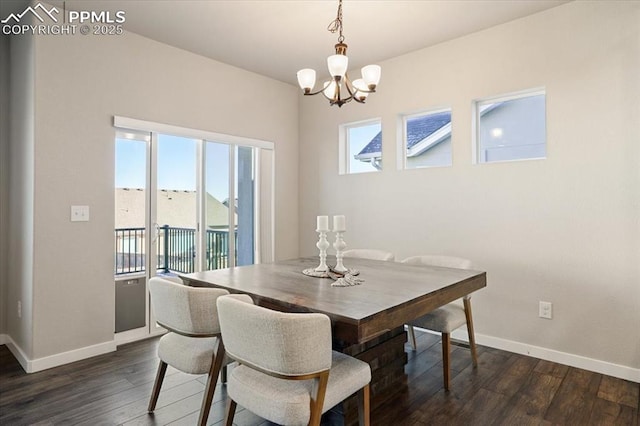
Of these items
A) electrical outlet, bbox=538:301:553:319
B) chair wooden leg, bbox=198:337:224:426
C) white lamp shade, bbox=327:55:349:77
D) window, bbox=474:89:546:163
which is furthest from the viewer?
window, bbox=474:89:546:163

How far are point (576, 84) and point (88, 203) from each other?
4010 mm

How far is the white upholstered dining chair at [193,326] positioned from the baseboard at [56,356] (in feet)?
4.91

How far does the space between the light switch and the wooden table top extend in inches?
52.2

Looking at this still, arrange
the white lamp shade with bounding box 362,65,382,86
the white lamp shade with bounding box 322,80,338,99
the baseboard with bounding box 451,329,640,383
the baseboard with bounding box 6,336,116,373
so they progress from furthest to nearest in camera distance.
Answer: the baseboard with bounding box 6,336,116,373, the baseboard with bounding box 451,329,640,383, the white lamp shade with bounding box 322,80,338,99, the white lamp shade with bounding box 362,65,382,86

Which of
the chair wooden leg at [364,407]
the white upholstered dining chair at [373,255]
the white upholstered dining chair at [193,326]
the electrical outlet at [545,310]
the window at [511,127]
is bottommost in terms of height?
the chair wooden leg at [364,407]

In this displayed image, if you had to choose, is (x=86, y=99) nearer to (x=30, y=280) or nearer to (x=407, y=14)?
(x=30, y=280)

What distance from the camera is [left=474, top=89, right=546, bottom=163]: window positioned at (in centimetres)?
308

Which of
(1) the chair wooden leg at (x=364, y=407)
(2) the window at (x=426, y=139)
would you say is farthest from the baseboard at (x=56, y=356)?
(2) the window at (x=426, y=139)

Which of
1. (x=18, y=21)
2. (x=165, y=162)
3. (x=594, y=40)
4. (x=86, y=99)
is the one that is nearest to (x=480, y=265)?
(x=594, y=40)

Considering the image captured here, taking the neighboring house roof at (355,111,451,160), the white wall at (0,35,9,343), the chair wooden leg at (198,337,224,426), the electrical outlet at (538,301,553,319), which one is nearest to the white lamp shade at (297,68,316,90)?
the chair wooden leg at (198,337,224,426)

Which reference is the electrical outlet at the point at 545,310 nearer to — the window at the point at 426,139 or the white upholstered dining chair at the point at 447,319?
the white upholstered dining chair at the point at 447,319

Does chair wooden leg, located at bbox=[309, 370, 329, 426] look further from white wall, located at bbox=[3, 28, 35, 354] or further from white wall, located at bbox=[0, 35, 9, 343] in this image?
white wall, located at bbox=[0, 35, 9, 343]

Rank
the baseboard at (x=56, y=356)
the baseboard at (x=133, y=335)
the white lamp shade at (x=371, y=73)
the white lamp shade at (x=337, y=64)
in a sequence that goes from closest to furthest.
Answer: the white lamp shade at (x=337, y=64)
the white lamp shade at (x=371, y=73)
the baseboard at (x=56, y=356)
the baseboard at (x=133, y=335)

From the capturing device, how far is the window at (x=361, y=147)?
165 inches
